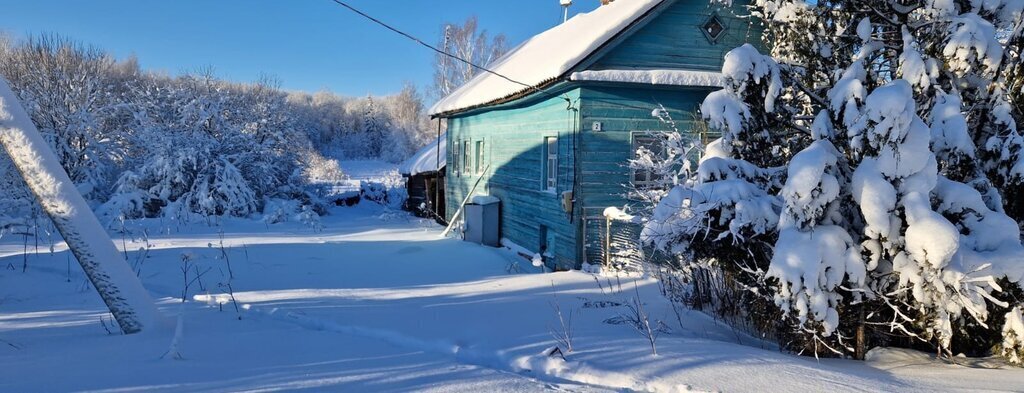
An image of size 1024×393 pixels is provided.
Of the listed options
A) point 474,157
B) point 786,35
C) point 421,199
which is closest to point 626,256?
point 786,35

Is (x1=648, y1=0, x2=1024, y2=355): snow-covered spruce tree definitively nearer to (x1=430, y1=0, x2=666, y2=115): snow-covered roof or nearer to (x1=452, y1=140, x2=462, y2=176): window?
(x1=430, y1=0, x2=666, y2=115): snow-covered roof

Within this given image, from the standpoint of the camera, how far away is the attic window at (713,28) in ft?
36.7

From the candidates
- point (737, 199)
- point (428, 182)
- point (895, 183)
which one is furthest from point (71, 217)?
point (428, 182)

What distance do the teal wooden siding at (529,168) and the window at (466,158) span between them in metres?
0.30

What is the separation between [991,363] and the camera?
15.5 feet

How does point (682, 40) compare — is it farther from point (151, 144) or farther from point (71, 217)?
point (151, 144)

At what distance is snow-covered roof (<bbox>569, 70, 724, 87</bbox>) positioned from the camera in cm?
999

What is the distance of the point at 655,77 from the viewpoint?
10.2m

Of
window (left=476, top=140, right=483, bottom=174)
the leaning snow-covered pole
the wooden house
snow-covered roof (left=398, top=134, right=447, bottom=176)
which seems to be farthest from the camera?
snow-covered roof (left=398, top=134, right=447, bottom=176)

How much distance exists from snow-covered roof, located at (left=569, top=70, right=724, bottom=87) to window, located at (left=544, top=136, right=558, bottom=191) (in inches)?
71.4

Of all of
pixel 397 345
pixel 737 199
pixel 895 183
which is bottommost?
pixel 397 345

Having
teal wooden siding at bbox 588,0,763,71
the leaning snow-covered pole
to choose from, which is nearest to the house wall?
teal wooden siding at bbox 588,0,763,71

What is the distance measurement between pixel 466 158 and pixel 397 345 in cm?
1312

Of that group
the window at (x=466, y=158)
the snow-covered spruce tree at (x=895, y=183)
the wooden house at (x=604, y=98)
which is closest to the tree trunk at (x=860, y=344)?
the snow-covered spruce tree at (x=895, y=183)
